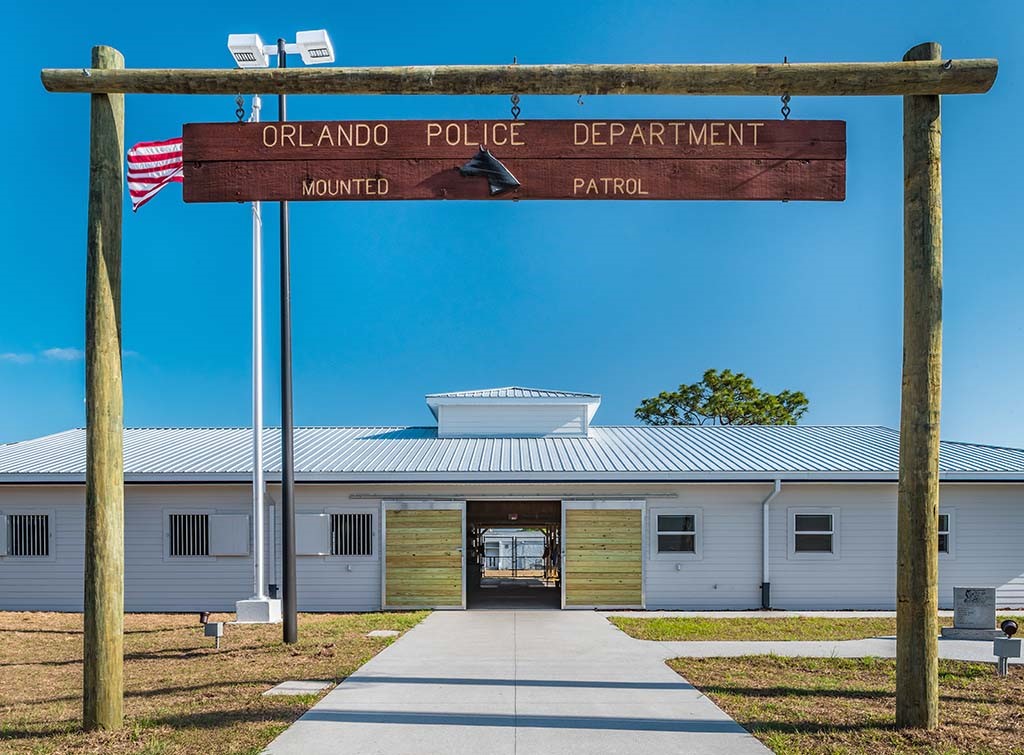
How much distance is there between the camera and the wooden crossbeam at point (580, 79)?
6.54 meters

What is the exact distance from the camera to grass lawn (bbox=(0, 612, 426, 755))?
6.53 meters

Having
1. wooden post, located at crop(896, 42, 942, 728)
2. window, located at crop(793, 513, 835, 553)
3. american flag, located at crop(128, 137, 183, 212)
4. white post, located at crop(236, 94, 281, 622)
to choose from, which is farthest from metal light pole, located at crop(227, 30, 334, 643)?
window, located at crop(793, 513, 835, 553)

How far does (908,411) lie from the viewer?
6648mm

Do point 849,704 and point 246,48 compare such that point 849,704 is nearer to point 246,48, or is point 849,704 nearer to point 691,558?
point 691,558

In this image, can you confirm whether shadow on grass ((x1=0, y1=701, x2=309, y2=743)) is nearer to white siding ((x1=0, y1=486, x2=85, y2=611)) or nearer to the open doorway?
the open doorway

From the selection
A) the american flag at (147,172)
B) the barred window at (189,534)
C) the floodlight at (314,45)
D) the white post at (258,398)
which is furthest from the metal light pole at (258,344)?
the barred window at (189,534)

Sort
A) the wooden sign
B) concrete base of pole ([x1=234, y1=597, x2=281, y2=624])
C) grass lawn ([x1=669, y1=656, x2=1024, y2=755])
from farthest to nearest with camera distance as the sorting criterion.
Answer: concrete base of pole ([x1=234, y1=597, x2=281, y2=624]), the wooden sign, grass lawn ([x1=669, y1=656, x2=1024, y2=755])

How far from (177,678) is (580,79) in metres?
7.47

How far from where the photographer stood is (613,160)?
6691 mm

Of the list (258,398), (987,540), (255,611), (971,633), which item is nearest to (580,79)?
(258,398)

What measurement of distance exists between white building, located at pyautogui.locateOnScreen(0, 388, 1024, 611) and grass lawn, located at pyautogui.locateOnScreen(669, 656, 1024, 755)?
6.62 meters

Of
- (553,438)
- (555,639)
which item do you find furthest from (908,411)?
(553,438)

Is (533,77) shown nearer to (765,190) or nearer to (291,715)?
(765,190)

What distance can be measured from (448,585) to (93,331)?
11561mm
